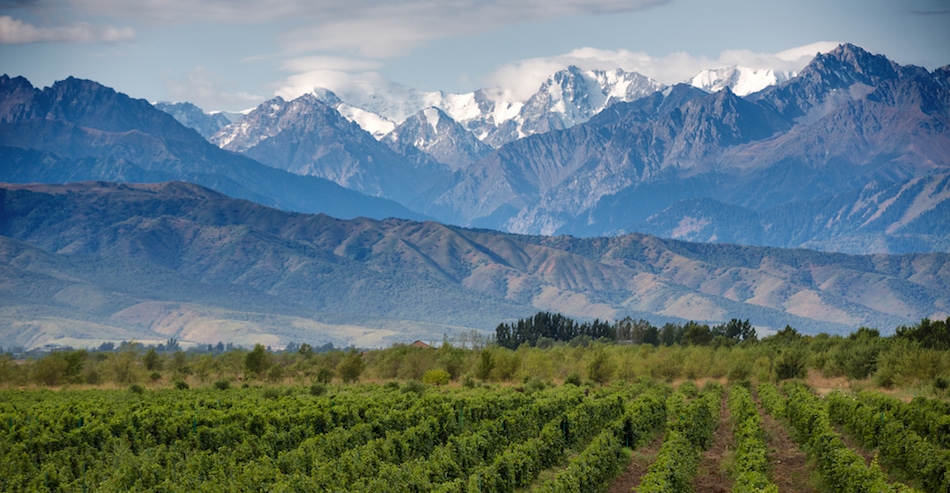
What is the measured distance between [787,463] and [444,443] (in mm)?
14720

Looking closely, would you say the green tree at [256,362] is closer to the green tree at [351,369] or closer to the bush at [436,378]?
the green tree at [351,369]

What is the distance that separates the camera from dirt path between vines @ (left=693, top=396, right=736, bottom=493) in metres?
41.2

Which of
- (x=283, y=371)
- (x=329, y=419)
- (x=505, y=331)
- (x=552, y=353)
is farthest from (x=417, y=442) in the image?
(x=505, y=331)

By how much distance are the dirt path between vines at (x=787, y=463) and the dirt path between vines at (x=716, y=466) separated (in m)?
1.79

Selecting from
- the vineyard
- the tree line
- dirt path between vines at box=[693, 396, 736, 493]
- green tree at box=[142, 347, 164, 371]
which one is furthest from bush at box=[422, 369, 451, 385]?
the tree line

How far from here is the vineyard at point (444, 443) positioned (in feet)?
122

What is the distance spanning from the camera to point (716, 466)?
45906 mm

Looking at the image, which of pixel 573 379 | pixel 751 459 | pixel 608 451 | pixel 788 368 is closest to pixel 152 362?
pixel 573 379

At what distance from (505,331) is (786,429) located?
133 m

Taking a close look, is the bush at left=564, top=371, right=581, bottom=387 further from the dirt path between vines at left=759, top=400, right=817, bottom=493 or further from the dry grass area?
the dirt path between vines at left=759, top=400, right=817, bottom=493

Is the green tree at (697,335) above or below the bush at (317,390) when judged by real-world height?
above

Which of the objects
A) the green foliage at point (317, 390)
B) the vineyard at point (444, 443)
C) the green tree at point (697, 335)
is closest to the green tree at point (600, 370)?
the green foliage at point (317, 390)

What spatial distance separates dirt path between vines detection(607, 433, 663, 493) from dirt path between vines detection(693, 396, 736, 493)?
2155mm

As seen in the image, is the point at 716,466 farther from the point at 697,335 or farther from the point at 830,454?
the point at 697,335
